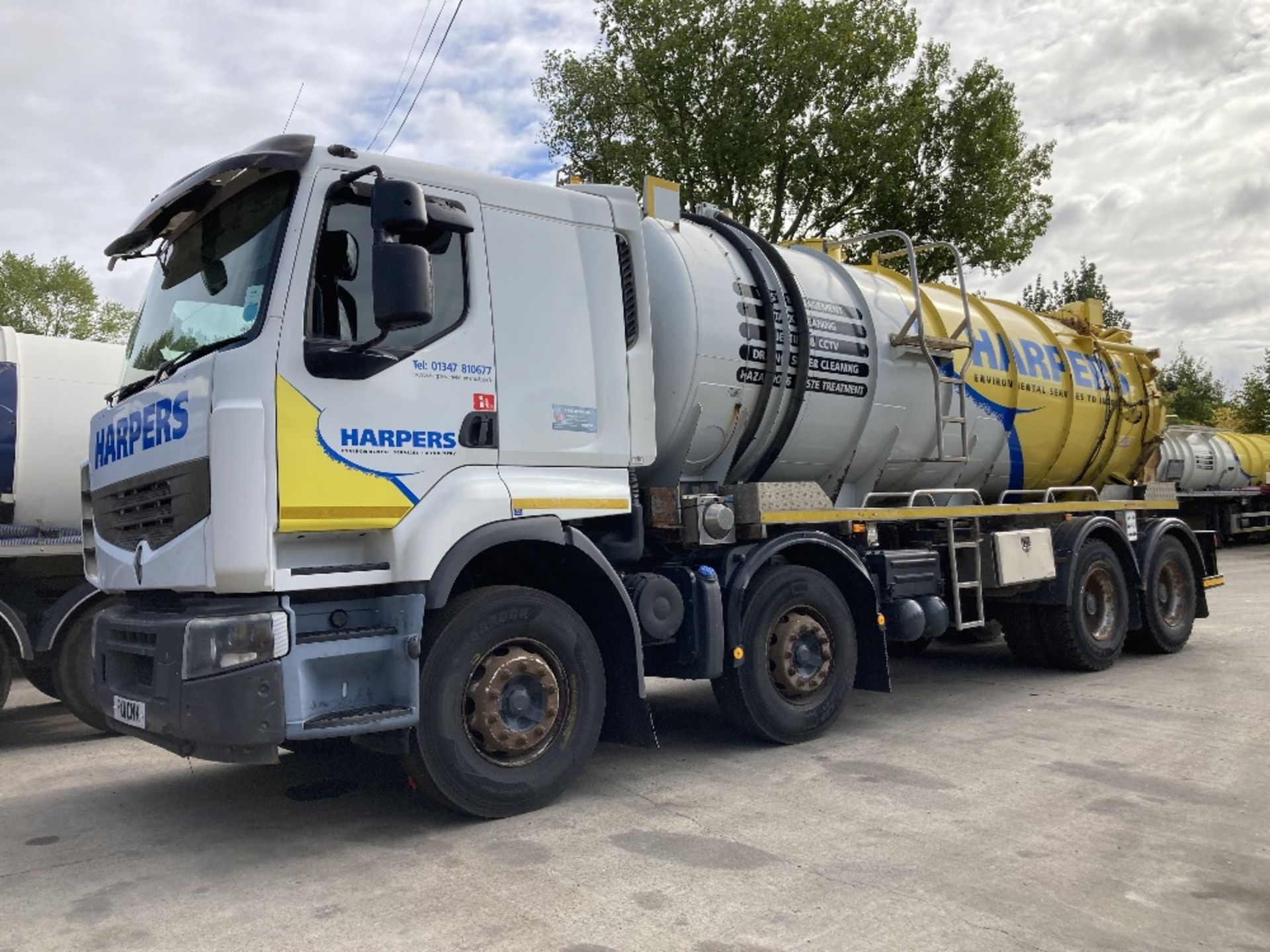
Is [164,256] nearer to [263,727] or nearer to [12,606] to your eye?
[263,727]

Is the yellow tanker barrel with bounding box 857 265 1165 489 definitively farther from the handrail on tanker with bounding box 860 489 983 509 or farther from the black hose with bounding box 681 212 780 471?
the black hose with bounding box 681 212 780 471

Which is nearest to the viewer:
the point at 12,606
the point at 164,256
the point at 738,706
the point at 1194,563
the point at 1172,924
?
the point at 1172,924

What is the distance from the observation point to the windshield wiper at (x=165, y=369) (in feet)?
14.8

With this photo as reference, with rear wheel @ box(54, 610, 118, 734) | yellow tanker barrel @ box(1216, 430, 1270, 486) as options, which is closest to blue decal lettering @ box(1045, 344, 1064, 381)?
rear wheel @ box(54, 610, 118, 734)

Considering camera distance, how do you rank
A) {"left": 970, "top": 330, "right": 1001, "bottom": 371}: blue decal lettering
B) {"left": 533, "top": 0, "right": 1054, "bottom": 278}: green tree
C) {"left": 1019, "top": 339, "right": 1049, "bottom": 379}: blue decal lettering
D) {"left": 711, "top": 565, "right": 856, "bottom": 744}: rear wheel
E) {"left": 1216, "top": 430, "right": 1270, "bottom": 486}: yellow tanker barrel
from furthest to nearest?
{"left": 1216, "top": 430, "right": 1270, "bottom": 486}: yellow tanker barrel, {"left": 533, "top": 0, "right": 1054, "bottom": 278}: green tree, {"left": 1019, "top": 339, "right": 1049, "bottom": 379}: blue decal lettering, {"left": 970, "top": 330, "right": 1001, "bottom": 371}: blue decal lettering, {"left": 711, "top": 565, "right": 856, "bottom": 744}: rear wheel

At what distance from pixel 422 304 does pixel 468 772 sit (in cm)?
207

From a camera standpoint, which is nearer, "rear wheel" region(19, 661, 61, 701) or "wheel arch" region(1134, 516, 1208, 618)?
"rear wheel" region(19, 661, 61, 701)

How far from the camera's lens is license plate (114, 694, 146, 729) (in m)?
4.51

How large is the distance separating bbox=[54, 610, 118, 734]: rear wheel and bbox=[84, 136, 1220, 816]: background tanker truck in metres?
2.09

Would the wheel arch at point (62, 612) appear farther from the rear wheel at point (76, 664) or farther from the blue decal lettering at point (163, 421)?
the blue decal lettering at point (163, 421)

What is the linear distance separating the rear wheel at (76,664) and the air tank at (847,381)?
14.2 ft

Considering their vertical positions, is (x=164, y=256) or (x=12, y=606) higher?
(x=164, y=256)

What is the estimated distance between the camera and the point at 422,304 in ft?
14.0

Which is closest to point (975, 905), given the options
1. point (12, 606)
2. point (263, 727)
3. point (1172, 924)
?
point (1172, 924)
